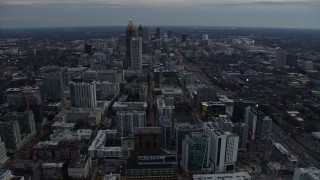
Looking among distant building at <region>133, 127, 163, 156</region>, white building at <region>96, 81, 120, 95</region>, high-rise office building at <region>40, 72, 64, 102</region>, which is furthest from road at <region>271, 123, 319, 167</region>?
high-rise office building at <region>40, 72, 64, 102</region>

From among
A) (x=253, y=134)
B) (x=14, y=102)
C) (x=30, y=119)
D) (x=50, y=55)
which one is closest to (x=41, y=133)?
(x=30, y=119)

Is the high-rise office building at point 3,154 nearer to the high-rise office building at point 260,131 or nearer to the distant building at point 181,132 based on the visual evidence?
the distant building at point 181,132

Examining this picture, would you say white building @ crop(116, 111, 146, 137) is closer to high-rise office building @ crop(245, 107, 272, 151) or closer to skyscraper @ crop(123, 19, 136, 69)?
high-rise office building @ crop(245, 107, 272, 151)

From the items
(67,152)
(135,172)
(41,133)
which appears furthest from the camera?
(41,133)

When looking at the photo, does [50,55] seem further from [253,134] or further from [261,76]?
[253,134]

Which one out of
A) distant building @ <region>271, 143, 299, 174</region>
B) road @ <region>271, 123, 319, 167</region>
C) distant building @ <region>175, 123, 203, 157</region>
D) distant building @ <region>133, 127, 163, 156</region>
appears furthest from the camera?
road @ <region>271, 123, 319, 167</region>

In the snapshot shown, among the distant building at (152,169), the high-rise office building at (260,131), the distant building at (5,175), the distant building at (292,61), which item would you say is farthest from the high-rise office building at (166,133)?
the distant building at (292,61)

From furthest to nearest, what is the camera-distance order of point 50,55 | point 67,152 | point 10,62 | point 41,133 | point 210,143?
point 50,55 → point 10,62 → point 41,133 → point 67,152 → point 210,143
